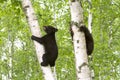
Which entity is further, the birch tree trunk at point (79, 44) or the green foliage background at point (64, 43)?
the green foliage background at point (64, 43)

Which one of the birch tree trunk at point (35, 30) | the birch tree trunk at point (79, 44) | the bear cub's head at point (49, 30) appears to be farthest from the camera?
the bear cub's head at point (49, 30)

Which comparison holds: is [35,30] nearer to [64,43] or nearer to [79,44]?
[79,44]

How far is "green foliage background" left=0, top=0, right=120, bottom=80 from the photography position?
17938 millimetres

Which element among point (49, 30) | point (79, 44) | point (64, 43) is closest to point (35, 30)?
point (79, 44)

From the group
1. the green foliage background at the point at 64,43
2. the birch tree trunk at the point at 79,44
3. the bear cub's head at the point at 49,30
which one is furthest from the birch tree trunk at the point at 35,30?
the green foliage background at the point at 64,43

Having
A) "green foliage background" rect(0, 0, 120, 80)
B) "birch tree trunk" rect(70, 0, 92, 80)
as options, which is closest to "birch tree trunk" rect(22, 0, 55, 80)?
"birch tree trunk" rect(70, 0, 92, 80)

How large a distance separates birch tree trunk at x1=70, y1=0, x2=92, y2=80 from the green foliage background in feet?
34.4

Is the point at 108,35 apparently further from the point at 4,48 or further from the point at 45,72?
the point at 45,72

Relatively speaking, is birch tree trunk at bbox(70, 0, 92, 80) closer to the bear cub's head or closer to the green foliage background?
the bear cub's head

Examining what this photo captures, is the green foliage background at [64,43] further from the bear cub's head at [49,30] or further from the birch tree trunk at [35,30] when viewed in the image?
the birch tree trunk at [35,30]

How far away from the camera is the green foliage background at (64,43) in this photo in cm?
1794

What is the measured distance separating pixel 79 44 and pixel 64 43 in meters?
17.2

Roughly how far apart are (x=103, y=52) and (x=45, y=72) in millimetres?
12113

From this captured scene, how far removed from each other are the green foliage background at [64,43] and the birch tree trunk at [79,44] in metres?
10.5
